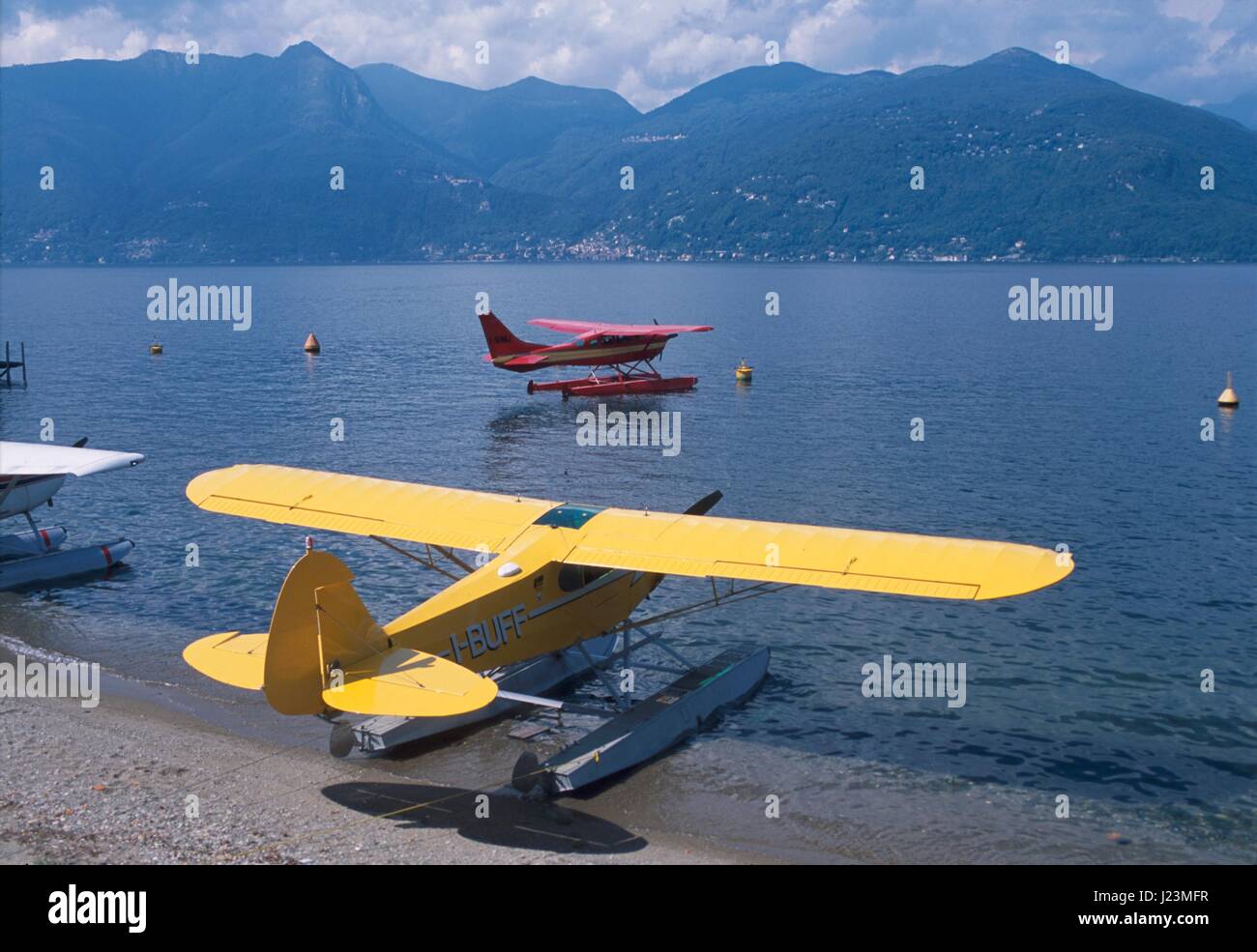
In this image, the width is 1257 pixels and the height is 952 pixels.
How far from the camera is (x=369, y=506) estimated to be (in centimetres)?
1980

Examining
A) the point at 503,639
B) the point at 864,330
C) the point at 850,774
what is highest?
the point at 864,330

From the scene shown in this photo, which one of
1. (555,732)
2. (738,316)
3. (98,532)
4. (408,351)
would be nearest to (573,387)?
(408,351)

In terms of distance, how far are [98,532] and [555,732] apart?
17526mm

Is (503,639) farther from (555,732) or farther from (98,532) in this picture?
(98,532)

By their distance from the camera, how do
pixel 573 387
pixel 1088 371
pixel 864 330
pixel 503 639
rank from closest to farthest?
1. pixel 503 639
2. pixel 573 387
3. pixel 1088 371
4. pixel 864 330

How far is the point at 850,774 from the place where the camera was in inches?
695
